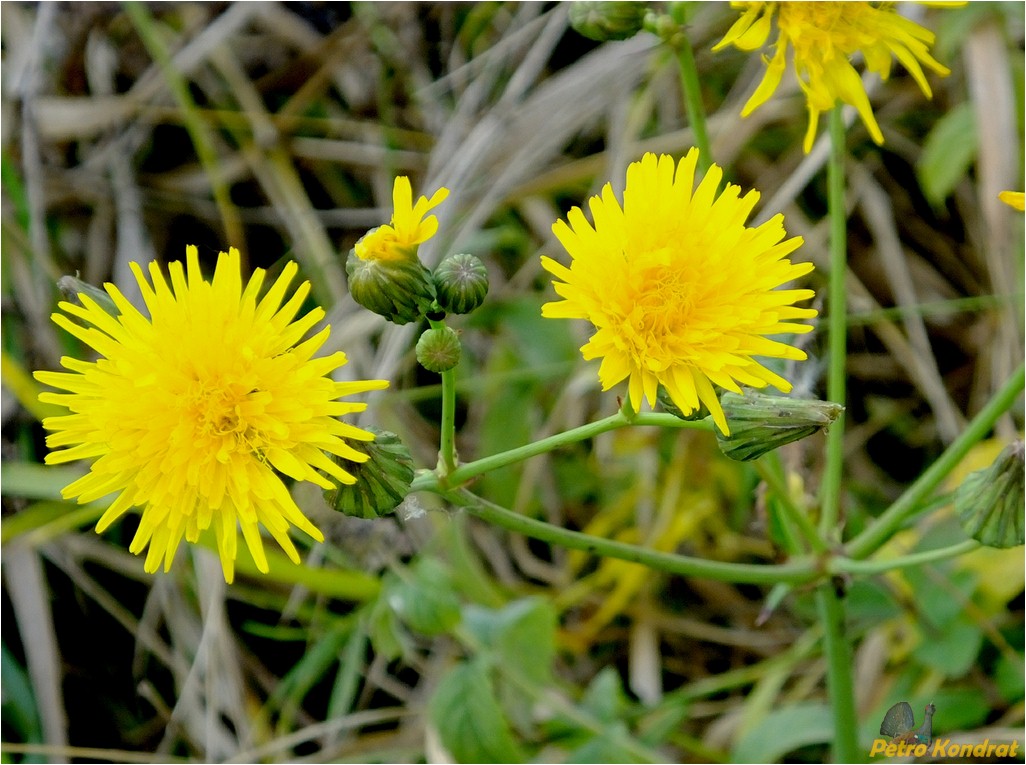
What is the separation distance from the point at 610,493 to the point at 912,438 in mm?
943

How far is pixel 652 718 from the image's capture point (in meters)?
2.58

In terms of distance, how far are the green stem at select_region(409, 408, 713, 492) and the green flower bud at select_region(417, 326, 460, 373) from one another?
0.08 m

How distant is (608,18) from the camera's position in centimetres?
181

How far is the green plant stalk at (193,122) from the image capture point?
302 cm

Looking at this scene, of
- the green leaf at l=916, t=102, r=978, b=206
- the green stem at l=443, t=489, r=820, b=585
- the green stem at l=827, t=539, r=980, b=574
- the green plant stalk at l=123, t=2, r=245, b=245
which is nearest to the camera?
the green stem at l=443, t=489, r=820, b=585

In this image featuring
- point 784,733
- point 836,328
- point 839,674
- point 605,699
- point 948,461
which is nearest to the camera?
point 948,461

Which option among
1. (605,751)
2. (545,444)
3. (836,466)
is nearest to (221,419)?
(545,444)

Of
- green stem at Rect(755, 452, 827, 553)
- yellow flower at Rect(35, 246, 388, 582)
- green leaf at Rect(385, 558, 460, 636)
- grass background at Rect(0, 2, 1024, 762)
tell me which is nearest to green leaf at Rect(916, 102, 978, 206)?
grass background at Rect(0, 2, 1024, 762)

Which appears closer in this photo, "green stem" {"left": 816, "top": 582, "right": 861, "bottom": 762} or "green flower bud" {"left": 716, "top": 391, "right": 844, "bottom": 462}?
"green flower bud" {"left": 716, "top": 391, "right": 844, "bottom": 462}

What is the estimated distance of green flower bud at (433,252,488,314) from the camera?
1.54 meters

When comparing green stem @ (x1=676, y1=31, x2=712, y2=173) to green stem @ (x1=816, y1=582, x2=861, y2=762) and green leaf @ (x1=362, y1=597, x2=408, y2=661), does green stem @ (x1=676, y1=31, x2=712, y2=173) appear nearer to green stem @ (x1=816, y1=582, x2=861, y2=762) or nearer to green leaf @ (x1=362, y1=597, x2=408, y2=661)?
green stem @ (x1=816, y1=582, x2=861, y2=762)

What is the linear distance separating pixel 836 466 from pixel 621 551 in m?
0.49

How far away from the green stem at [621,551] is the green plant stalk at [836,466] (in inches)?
4.1

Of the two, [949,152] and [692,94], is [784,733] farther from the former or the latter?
[949,152]
